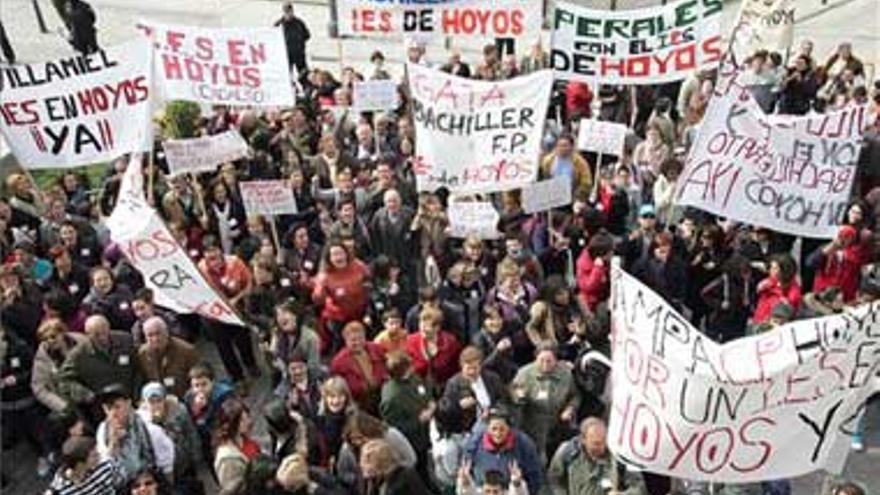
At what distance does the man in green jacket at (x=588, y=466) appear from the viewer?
8.11 m

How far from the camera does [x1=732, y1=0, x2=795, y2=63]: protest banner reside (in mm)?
16031

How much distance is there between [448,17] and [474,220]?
13.0 ft

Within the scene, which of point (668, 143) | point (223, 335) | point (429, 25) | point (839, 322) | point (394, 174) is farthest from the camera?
point (429, 25)

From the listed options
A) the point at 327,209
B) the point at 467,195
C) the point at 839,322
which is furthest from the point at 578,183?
the point at 839,322

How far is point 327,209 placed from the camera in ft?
39.4

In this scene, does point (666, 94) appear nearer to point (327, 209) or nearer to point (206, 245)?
point (327, 209)

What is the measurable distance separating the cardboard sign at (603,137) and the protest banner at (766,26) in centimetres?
402

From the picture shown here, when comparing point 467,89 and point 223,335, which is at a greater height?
point 467,89

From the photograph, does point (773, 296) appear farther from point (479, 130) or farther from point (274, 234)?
point (274, 234)

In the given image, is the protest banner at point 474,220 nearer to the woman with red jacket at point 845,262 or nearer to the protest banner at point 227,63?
the protest banner at point 227,63

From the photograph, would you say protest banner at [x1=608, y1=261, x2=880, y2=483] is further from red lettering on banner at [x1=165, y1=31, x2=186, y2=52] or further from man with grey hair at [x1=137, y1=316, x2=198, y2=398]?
red lettering on banner at [x1=165, y1=31, x2=186, y2=52]

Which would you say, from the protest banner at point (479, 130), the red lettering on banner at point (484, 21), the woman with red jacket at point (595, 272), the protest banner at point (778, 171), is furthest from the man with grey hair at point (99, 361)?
the red lettering on banner at point (484, 21)

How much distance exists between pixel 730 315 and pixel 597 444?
9.79 feet

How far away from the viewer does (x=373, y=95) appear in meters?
13.6
